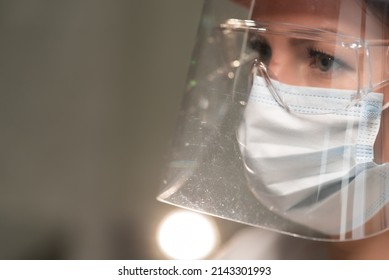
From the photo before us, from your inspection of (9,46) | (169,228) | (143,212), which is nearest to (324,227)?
(169,228)

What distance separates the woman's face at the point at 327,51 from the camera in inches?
32.8

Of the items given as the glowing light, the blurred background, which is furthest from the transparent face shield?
the blurred background

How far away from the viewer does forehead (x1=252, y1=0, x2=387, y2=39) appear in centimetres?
83

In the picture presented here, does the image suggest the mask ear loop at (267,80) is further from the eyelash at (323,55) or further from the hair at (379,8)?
the hair at (379,8)

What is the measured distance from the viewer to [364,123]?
0.83m

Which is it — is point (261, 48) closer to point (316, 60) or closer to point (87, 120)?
point (316, 60)

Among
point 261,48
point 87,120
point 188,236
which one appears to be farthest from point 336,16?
point 87,120

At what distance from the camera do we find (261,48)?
0.91 metres

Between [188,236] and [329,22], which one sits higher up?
[329,22]

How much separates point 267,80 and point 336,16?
14 cm

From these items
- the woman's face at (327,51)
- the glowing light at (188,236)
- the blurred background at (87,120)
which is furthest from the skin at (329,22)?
the blurred background at (87,120)

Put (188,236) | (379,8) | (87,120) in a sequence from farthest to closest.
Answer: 1. (87,120)
2. (188,236)
3. (379,8)

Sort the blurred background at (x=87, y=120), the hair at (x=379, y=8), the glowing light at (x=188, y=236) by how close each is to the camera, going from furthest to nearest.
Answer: the blurred background at (x=87, y=120), the glowing light at (x=188, y=236), the hair at (x=379, y=8)

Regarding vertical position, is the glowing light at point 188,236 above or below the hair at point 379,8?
below
